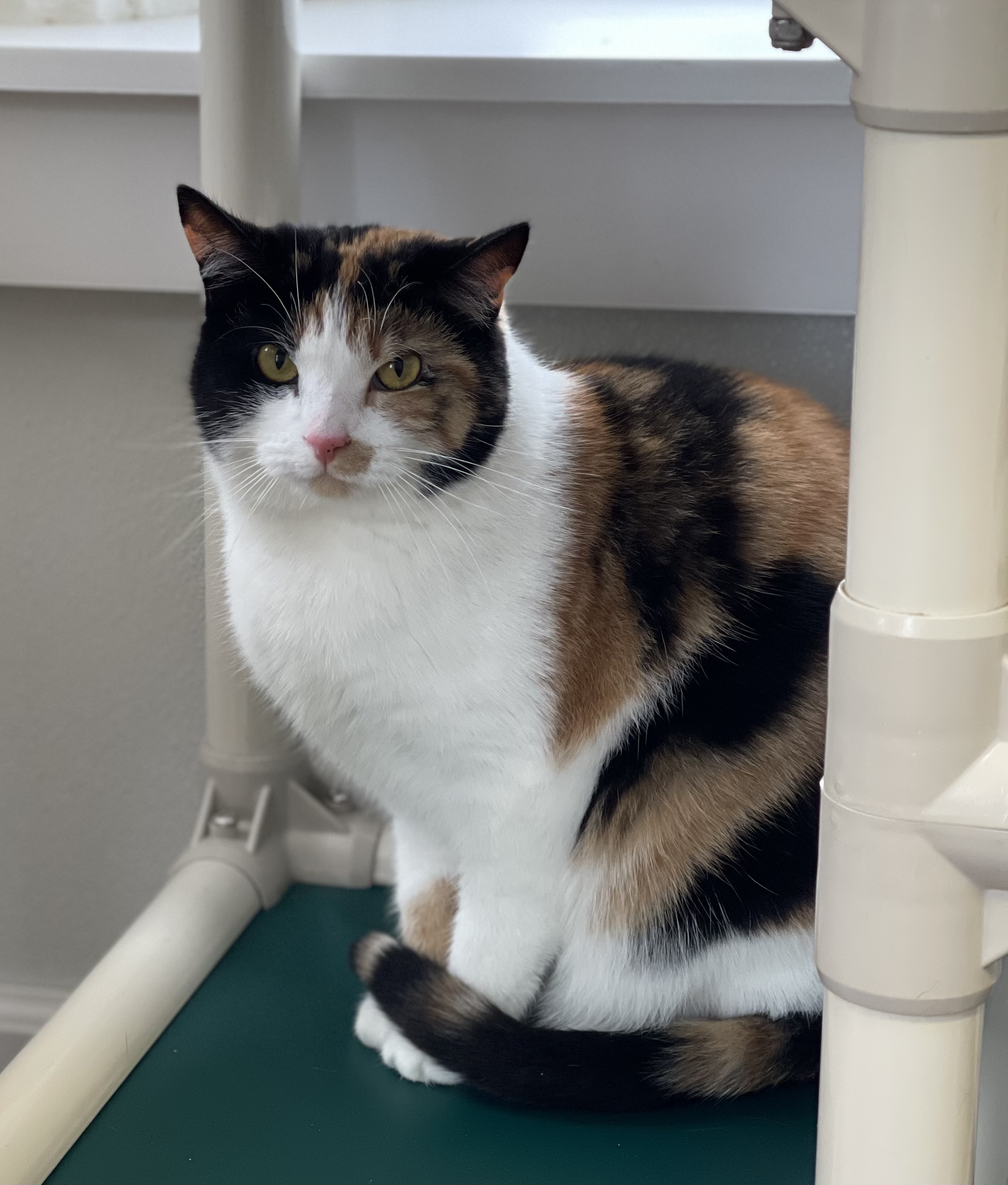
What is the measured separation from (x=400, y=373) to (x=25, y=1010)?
0.99 metres

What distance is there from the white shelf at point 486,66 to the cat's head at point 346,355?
0.36 metres

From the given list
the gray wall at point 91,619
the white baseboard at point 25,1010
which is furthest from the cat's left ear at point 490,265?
the white baseboard at point 25,1010

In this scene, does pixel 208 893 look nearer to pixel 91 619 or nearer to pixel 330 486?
pixel 91 619

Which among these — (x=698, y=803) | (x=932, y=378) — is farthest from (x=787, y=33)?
(x=698, y=803)

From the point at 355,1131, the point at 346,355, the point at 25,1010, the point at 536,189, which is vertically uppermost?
the point at 536,189

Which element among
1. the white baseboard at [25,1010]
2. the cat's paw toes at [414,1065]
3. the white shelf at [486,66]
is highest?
the white shelf at [486,66]

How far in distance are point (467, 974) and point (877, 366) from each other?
1.90 ft

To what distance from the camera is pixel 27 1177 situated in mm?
888

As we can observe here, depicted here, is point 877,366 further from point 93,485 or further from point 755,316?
point 93,485

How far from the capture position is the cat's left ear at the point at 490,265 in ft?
2.65

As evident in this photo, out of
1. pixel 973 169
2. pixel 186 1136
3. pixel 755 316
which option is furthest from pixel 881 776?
pixel 755 316

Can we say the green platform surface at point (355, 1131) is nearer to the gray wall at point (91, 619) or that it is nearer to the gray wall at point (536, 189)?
the gray wall at point (91, 619)

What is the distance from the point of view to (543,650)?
894mm

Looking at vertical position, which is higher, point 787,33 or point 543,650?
point 787,33
